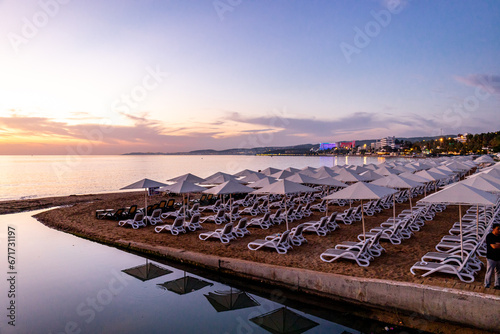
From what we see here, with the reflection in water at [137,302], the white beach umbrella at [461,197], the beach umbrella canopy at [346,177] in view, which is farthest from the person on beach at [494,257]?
the beach umbrella canopy at [346,177]

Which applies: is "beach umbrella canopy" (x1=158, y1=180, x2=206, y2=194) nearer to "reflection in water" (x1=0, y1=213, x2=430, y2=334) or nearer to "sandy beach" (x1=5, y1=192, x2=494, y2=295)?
"sandy beach" (x1=5, y1=192, x2=494, y2=295)

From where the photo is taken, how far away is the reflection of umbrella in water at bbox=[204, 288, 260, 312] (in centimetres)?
714

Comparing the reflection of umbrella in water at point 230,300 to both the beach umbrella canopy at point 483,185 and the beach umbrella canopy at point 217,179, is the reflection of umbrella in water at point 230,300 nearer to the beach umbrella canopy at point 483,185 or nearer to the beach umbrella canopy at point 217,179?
the beach umbrella canopy at point 483,185

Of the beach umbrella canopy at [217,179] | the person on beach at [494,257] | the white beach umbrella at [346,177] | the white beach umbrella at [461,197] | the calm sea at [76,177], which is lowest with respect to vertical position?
the calm sea at [76,177]

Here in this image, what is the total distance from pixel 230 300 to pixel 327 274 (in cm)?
226

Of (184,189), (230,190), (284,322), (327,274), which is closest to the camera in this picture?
(284,322)

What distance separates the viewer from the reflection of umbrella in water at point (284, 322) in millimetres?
6184

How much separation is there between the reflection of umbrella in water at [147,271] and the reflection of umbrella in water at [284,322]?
12.0ft


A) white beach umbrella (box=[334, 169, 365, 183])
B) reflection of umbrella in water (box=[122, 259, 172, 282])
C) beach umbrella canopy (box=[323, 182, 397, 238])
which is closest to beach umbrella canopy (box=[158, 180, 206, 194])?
reflection of umbrella in water (box=[122, 259, 172, 282])

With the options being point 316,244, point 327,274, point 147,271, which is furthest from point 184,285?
point 316,244

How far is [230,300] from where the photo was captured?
7.43m

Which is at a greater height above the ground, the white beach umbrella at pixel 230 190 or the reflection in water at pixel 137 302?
the white beach umbrella at pixel 230 190

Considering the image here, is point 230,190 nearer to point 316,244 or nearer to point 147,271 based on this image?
point 316,244

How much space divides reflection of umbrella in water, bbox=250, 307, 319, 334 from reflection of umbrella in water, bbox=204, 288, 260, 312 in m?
0.58
